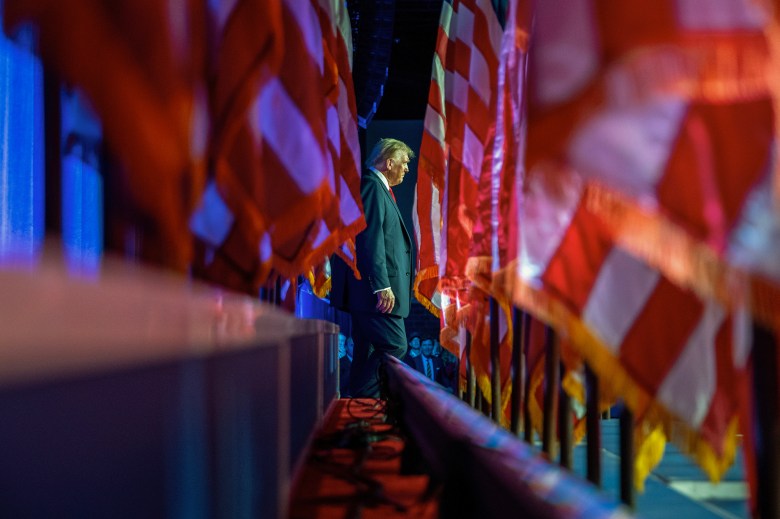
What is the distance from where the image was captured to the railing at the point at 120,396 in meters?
0.26

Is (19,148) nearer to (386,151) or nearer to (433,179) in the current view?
(433,179)

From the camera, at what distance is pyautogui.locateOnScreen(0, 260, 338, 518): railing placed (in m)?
0.26

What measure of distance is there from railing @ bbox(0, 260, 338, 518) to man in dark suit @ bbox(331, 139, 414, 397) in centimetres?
281

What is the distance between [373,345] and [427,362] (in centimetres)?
420

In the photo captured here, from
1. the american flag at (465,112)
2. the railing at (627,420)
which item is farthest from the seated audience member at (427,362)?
the railing at (627,420)

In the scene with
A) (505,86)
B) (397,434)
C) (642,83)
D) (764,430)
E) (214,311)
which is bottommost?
(397,434)

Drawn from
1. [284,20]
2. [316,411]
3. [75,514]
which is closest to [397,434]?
[316,411]

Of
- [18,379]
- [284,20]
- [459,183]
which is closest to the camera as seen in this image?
[18,379]

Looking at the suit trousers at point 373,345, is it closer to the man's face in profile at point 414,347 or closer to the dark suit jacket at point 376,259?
the dark suit jacket at point 376,259

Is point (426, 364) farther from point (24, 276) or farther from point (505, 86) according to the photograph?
point (24, 276)

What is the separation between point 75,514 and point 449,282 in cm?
186

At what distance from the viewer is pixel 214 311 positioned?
0.52 m

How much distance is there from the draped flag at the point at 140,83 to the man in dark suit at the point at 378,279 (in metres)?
2.66

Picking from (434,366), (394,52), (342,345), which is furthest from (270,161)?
(394,52)
